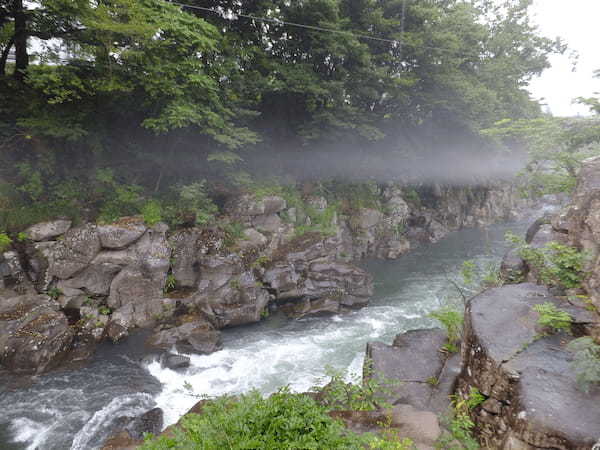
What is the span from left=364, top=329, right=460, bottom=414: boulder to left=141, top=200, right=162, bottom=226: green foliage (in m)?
9.64

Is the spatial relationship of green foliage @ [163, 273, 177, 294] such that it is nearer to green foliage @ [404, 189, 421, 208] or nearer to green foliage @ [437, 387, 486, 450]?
green foliage @ [437, 387, 486, 450]

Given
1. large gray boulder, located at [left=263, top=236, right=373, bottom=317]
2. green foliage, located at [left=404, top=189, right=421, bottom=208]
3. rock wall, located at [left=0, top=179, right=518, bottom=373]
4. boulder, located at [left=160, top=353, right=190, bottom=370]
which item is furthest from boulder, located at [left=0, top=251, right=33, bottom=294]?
green foliage, located at [left=404, top=189, right=421, bottom=208]

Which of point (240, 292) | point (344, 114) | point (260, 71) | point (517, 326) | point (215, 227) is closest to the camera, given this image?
point (517, 326)

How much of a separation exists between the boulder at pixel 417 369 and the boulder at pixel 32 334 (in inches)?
373

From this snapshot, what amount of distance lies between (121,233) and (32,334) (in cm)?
412

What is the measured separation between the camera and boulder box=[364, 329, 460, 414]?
21.8 ft

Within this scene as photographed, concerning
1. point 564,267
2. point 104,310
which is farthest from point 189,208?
point 564,267

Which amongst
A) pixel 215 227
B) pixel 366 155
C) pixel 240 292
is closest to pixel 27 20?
pixel 215 227

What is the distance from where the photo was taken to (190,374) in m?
9.77

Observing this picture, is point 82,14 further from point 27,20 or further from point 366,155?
point 366,155

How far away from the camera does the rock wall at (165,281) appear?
10.1m

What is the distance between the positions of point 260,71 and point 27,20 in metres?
9.86

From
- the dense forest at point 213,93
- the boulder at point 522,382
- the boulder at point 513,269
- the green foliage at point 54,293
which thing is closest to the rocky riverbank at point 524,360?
the boulder at point 522,382

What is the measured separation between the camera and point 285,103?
1950 centimetres
